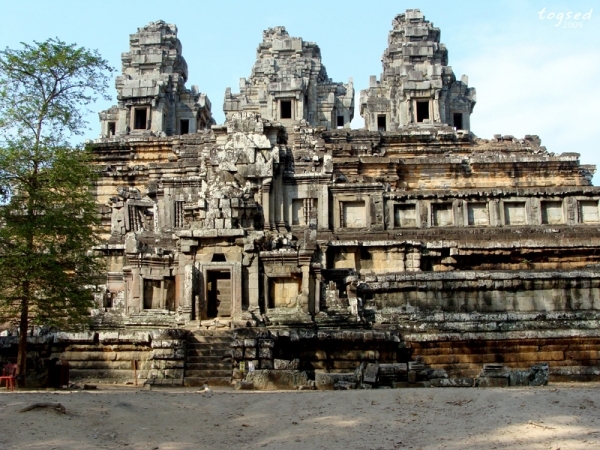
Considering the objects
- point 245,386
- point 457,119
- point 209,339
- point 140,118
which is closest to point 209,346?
point 209,339

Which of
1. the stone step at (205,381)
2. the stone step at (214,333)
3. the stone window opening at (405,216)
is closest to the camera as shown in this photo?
the stone step at (205,381)

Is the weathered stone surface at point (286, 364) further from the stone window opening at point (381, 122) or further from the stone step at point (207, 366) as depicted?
the stone window opening at point (381, 122)

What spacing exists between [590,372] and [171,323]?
11.0 metres

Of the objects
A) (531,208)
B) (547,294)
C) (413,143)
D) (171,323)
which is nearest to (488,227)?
(531,208)

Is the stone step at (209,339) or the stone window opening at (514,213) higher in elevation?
the stone window opening at (514,213)

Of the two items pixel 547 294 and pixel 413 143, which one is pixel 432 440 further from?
pixel 413 143

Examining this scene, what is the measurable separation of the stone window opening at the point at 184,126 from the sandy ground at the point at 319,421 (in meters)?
36.3

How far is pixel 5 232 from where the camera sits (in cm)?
1641

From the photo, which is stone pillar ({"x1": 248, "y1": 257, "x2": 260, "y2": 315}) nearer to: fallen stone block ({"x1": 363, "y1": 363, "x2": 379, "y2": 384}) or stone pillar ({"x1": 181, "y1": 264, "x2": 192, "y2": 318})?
stone pillar ({"x1": 181, "y1": 264, "x2": 192, "y2": 318})

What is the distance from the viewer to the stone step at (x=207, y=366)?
18.1 m

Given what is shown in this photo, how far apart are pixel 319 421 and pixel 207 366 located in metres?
7.15

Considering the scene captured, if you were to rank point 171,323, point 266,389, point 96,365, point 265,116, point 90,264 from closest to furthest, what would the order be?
point 266,389 < point 90,264 < point 96,365 < point 171,323 < point 265,116

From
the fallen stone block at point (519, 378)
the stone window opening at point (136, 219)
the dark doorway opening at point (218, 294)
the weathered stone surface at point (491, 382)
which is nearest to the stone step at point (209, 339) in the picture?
the dark doorway opening at point (218, 294)

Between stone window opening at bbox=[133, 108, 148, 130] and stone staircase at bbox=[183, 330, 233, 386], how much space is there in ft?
95.6
